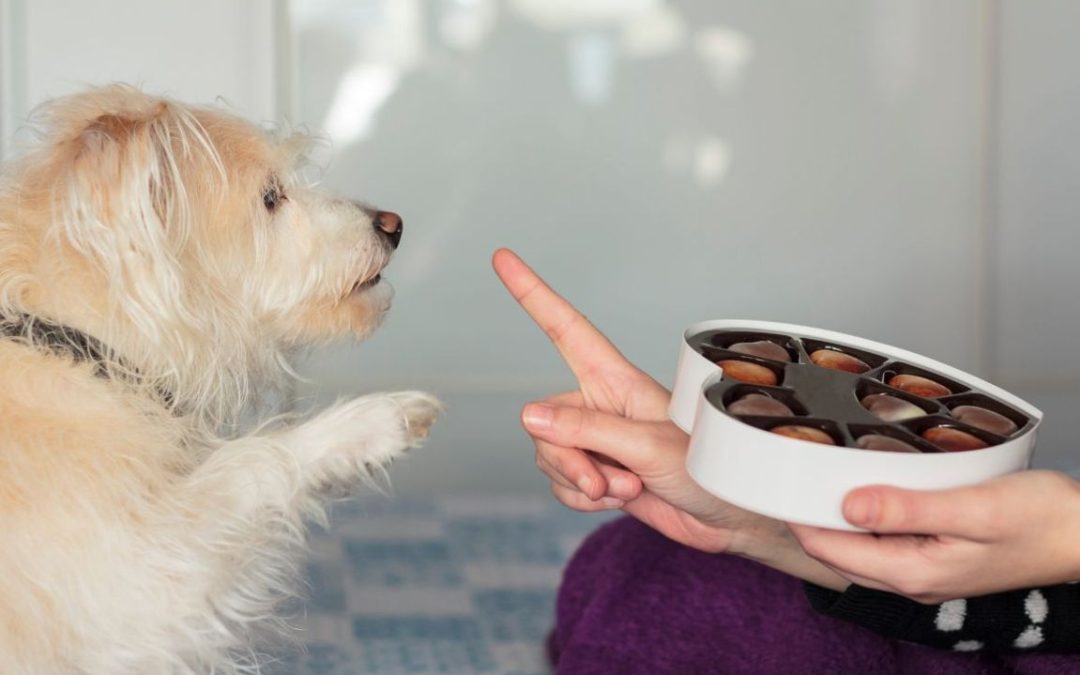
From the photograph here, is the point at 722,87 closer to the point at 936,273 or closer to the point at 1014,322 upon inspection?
the point at 936,273

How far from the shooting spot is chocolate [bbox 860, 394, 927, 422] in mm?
969

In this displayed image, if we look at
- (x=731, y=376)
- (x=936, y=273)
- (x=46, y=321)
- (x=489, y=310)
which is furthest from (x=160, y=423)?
(x=936, y=273)

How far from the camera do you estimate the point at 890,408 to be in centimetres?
98

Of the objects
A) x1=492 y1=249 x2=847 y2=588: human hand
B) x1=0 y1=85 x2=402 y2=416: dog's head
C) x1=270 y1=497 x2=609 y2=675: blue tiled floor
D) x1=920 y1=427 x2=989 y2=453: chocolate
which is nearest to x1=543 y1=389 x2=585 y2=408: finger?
x1=492 y1=249 x2=847 y2=588: human hand

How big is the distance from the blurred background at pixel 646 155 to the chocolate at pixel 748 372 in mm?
2111

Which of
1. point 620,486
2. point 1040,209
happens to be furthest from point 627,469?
point 1040,209

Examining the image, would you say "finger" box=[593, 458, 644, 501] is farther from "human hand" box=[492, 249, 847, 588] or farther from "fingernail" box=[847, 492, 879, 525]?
"fingernail" box=[847, 492, 879, 525]

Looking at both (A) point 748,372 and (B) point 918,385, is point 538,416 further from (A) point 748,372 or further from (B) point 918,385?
(B) point 918,385

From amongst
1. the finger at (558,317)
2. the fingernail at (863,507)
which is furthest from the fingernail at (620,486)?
the fingernail at (863,507)

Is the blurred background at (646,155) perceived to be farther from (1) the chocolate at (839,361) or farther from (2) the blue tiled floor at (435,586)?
(1) the chocolate at (839,361)

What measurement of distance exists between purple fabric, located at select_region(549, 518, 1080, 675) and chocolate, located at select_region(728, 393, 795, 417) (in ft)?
1.73

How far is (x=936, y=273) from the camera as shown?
3.26 m

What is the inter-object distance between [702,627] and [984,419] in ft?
1.92

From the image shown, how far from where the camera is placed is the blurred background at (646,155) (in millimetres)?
3008
